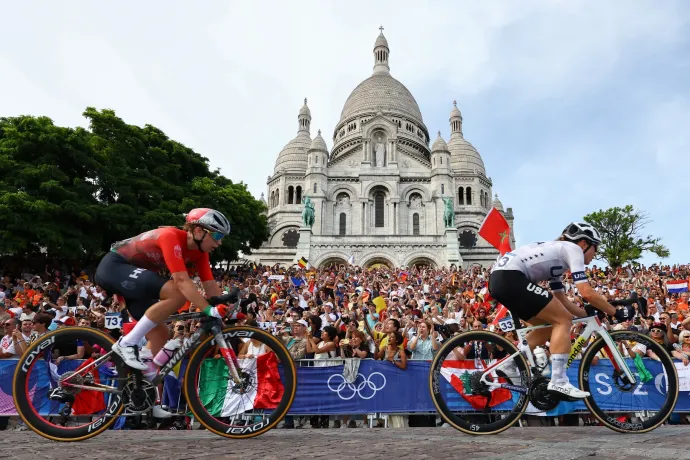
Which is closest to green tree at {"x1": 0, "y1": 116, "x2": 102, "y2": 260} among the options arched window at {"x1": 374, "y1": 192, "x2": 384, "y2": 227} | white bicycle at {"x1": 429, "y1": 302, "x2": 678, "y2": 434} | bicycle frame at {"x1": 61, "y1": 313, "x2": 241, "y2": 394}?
bicycle frame at {"x1": 61, "y1": 313, "x2": 241, "y2": 394}

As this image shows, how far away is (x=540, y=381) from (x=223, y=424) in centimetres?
264

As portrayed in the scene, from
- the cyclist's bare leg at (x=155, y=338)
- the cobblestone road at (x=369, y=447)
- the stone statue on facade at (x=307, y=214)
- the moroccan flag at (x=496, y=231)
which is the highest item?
the stone statue on facade at (x=307, y=214)

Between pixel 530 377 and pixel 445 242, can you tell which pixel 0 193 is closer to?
pixel 530 377

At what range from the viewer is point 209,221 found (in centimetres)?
431

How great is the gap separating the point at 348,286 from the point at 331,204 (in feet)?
111

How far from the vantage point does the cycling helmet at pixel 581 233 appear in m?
4.50

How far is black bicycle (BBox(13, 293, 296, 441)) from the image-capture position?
4.16m

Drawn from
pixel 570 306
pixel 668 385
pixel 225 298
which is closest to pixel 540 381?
pixel 570 306

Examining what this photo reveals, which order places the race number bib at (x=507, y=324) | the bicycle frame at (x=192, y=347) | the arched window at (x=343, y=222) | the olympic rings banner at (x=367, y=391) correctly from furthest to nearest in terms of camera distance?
the arched window at (x=343, y=222)
the olympic rings banner at (x=367, y=391)
the race number bib at (x=507, y=324)
the bicycle frame at (x=192, y=347)

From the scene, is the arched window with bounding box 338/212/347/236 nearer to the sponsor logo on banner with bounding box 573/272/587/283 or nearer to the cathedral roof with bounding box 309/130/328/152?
the cathedral roof with bounding box 309/130/328/152

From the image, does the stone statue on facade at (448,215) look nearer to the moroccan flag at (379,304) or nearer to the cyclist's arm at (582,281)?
the moroccan flag at (379,304)

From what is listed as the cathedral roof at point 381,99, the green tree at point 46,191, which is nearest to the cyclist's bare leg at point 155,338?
the green tree at point 46,191

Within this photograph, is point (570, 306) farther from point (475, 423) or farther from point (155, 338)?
point (155, 338)

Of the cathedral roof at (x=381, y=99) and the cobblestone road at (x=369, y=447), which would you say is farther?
the cathedral roof at (x=381, y=99)
